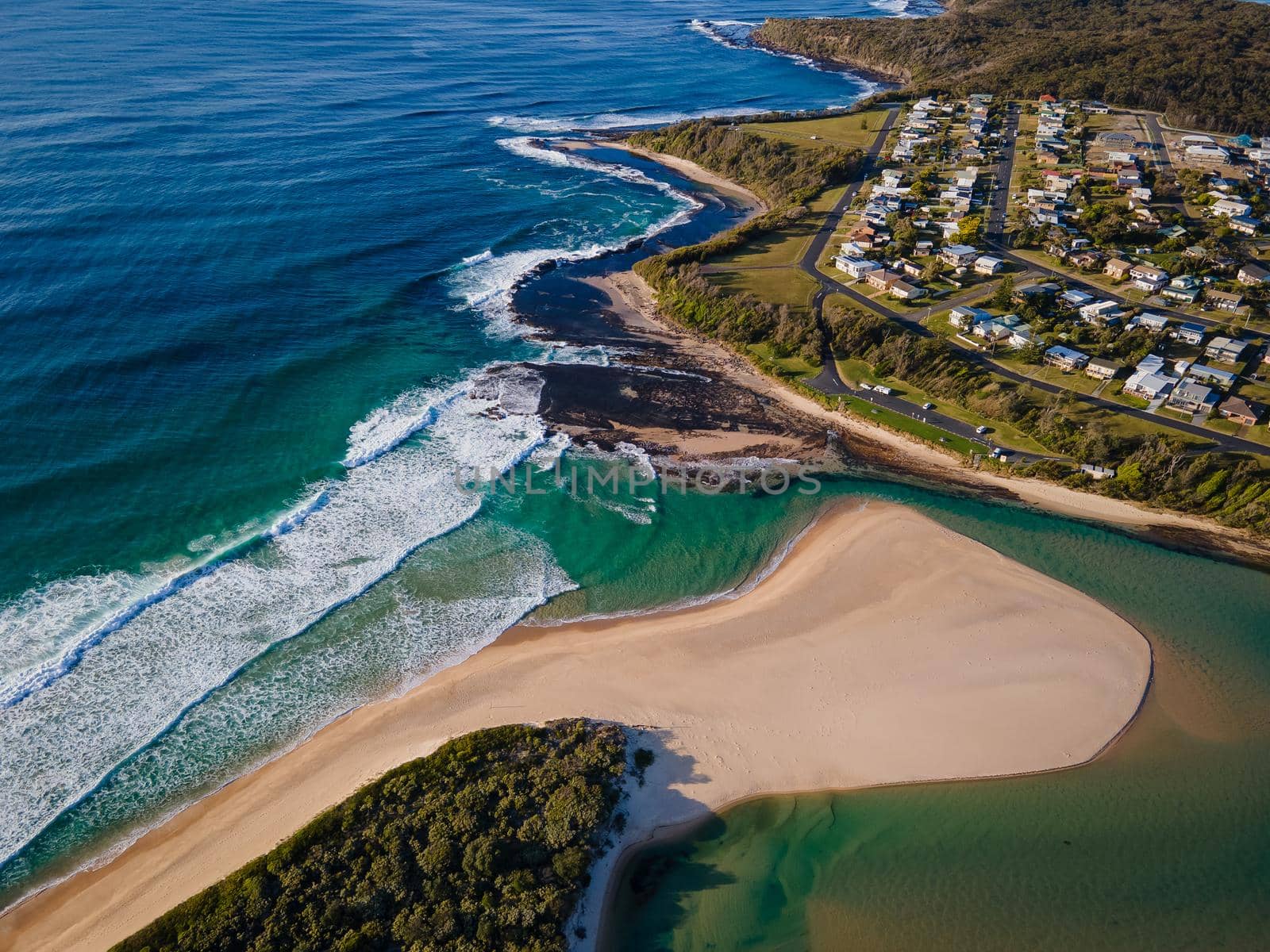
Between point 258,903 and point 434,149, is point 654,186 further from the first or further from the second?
point 258,903

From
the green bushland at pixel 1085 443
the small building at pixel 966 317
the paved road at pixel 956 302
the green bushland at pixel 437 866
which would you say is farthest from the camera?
the small building at pixel 966 317

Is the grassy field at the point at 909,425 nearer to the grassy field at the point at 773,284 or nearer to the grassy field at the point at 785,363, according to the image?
the grassy field at the point at 785,363

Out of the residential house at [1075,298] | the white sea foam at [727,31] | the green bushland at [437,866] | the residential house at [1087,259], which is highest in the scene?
the white sea foam at [727,31]

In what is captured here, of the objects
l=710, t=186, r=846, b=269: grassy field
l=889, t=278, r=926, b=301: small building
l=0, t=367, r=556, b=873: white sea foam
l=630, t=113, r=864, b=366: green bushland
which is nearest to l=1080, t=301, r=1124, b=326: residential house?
l=889, t=278, r=926, b=301: small building

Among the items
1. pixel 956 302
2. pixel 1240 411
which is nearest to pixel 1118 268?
pixel 956 302

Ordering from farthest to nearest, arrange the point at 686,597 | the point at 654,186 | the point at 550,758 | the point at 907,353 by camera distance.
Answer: the point at 654,186, the point at 907,353, the point at 686,597, the point at 550,758

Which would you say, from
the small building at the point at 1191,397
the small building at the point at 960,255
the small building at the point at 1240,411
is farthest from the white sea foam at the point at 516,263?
the small building at the point at 1240,411

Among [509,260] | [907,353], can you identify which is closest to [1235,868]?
[907,353]
